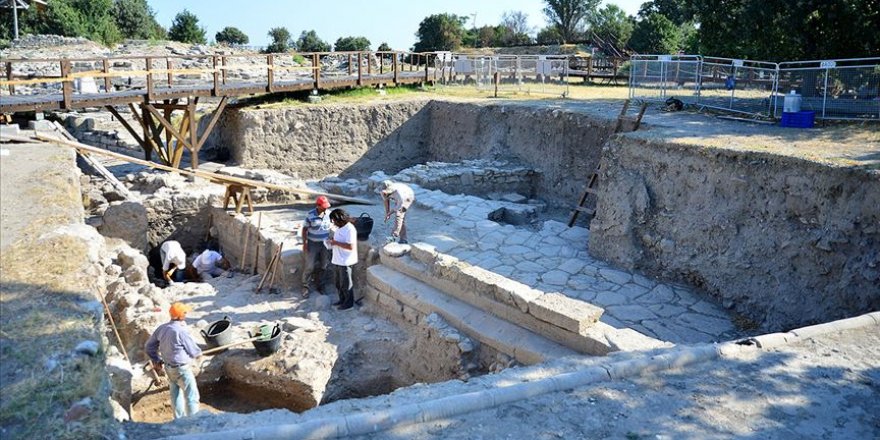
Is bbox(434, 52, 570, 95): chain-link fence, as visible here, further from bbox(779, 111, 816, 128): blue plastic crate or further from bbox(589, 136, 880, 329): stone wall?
bbox(589, 136, 880, 329): stone wall

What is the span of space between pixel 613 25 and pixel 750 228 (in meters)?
36.5

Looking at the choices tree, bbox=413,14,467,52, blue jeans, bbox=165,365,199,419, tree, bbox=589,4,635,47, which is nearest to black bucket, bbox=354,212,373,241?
blue jeans, bbox=165,365,199,419

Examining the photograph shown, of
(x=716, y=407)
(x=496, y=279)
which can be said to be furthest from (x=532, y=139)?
(x=716, y=407)

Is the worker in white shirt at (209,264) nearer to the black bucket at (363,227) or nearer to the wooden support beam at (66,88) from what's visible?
the black bucket at (363,227)

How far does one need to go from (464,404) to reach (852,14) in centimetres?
1316

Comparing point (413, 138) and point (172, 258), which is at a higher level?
point (413, 138)

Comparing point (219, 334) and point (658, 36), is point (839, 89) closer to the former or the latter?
point (219, 334)

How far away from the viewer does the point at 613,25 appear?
4319 centimetres

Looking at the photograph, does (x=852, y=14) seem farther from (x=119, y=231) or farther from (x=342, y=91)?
(x=119, y=231)

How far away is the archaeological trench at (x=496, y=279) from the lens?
7766mm

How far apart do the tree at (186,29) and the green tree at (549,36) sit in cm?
2127

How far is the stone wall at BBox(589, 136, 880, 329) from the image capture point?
8.12 m

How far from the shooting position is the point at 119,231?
40.3 ft

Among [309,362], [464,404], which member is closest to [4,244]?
[309,362]
